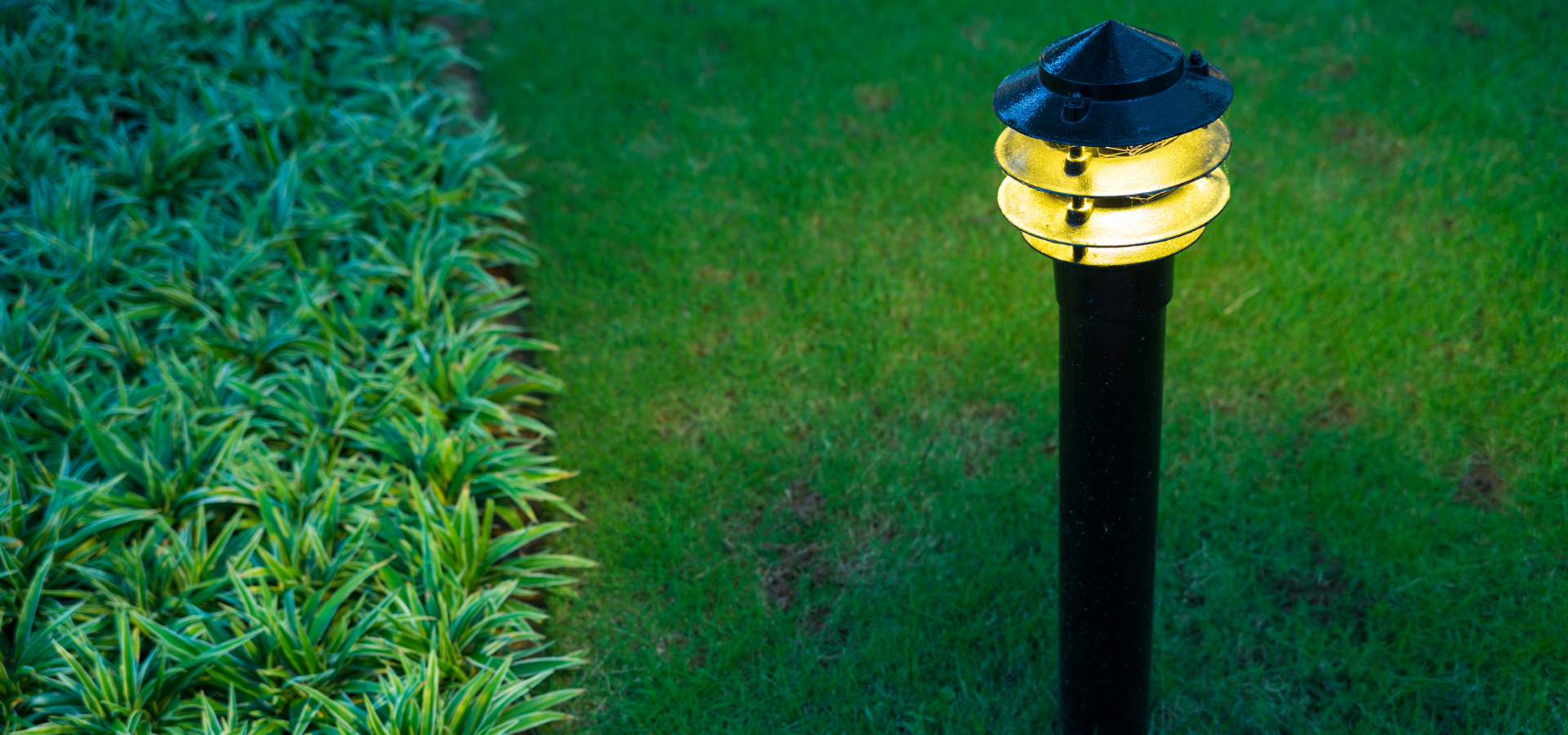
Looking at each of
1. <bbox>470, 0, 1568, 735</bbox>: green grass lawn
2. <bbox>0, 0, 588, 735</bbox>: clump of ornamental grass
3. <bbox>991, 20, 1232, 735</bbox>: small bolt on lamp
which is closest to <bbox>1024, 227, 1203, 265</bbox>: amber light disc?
<bbox>991, 20, 1232, 735</bbox>: small bolt on lamp

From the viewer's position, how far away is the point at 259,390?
350cm

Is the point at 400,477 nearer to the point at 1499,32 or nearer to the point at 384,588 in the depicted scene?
the point at 384,588

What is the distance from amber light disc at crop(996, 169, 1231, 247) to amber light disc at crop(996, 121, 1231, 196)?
0.19 ft

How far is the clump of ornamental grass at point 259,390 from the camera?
2703 millimetres

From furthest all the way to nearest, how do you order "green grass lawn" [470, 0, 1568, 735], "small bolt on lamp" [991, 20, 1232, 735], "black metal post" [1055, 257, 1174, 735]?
"green grass lawn" [470, 0, 1568, 735] → "black metal post" [1055, 257, 1174, 735] → "small bolt on lamp" [991, 20, 1232, 735]

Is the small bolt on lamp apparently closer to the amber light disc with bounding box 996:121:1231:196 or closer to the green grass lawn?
the amber light disc with bounding box 996:121:1231:196

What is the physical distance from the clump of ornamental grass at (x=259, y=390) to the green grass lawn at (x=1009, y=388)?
324 millimetres

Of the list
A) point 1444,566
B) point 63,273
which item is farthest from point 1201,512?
point 63,273

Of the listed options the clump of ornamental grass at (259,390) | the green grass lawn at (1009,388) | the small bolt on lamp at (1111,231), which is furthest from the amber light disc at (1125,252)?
the clump of ornamental grass at (259,390)

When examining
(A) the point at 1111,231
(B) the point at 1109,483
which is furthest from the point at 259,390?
(A) the point at 1111,231

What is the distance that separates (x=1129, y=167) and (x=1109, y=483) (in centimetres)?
63

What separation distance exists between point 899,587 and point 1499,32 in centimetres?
387

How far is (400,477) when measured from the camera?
335cm

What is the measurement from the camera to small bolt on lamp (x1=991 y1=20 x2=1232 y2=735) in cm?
163
